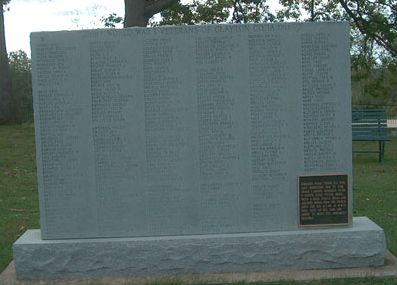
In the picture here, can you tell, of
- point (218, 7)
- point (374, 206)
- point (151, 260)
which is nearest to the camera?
point (151, 260)

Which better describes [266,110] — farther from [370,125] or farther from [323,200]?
[370,125]

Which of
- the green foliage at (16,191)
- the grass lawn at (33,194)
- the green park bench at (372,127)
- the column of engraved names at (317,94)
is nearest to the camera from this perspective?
the column of engraved names at (317,94)

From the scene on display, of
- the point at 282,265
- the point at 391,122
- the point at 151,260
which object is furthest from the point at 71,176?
the point at 391,122

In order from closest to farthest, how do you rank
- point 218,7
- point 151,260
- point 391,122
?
point 151,260
point 218,7
point 391,122

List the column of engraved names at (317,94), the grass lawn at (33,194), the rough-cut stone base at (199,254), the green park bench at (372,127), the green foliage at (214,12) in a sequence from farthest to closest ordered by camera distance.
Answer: the green foliage at (214,12)
the green park bench at (372,127)
the grass lawn at (33,194)
the column of engraved names at (317,94)
the rough-cut stone base at (199,254)

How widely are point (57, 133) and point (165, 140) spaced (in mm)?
955

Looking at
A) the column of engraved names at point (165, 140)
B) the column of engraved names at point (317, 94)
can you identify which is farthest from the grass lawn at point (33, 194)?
the column of engraved names at point (165, 140)

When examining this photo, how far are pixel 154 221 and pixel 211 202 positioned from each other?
542mm

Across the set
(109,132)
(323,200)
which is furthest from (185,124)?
(323,200)

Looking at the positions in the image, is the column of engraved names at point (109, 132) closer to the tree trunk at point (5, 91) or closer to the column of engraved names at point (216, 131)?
the column of engraved names at point (216, 131)

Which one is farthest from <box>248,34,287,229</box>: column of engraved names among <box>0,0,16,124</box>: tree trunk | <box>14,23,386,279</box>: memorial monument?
<box>0,0,16,124</box>: tree trunk

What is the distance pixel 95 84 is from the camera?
5410 mm

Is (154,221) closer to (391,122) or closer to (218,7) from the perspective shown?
(218,7)

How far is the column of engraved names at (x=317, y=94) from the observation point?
548 cm
